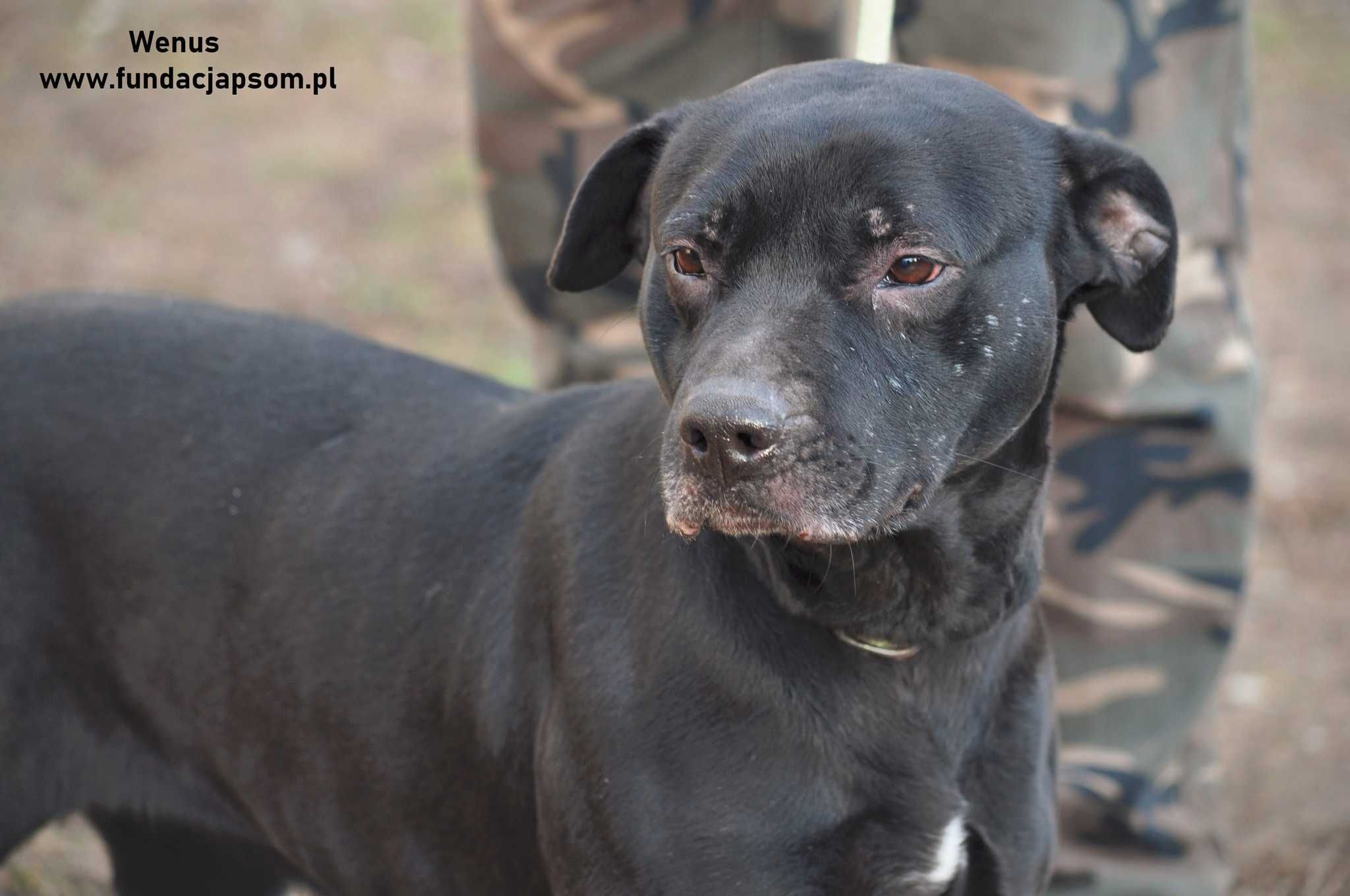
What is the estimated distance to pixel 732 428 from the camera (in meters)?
2.06

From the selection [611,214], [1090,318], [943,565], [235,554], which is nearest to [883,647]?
[943,565]

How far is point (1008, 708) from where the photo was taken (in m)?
2.49

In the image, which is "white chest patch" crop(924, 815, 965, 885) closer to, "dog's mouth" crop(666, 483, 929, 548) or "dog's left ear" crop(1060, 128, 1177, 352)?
"dog's mouth" crop(666, 483, 929, 548)

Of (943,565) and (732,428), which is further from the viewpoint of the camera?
(943,565)

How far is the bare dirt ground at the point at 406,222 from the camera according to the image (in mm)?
4879

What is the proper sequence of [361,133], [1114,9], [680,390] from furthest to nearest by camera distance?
1. [361,133]
2. [1114,9]
3. [680,390]

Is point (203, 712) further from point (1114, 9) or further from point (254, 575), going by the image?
point (1114, 9)

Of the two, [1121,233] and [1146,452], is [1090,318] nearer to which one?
[1146,452]

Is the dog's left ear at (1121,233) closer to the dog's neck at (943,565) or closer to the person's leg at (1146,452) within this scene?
the dog's neck at (943,565)

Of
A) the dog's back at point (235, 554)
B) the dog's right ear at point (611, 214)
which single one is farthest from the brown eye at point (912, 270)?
the dog's back at point (235, 554)

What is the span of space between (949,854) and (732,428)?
2.51 feet

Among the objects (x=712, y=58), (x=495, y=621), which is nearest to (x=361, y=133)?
(x=712, y=58)

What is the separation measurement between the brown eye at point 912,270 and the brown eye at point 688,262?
29 cm

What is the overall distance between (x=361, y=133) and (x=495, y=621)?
5.81m
